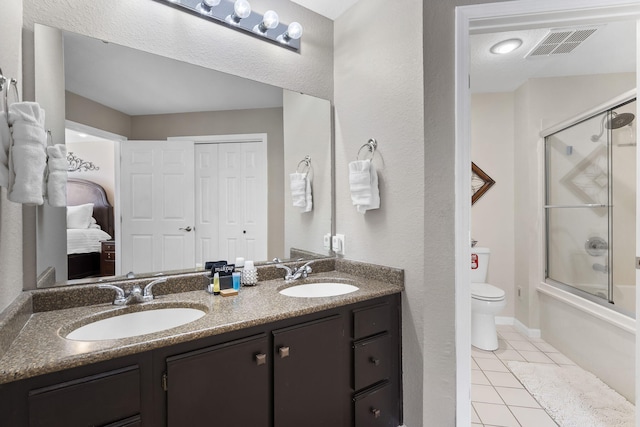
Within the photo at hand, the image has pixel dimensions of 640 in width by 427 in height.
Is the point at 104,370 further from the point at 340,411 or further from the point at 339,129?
the point at 339,129

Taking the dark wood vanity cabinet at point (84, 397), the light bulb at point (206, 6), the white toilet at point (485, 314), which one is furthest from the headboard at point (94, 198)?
the white toilet at point (485, 314)

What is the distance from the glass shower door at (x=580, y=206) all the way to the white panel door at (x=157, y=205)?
2.98 m

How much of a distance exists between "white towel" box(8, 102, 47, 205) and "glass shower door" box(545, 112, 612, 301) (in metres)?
3.34

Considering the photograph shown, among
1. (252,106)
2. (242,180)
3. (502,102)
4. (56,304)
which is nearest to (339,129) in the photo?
(252,106)

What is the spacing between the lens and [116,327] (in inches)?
46.5

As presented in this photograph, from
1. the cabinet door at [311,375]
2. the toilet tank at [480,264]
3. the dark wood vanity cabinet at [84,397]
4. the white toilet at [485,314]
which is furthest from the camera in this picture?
the toilet tank at [480,264]

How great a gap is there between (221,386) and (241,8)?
5.91 ft

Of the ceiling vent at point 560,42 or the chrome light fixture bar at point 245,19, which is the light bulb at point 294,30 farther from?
the ceiling vent at point 560,42

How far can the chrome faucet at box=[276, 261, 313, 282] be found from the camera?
1.78m

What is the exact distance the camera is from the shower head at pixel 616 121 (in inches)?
87.7

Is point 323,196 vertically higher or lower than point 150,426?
higher

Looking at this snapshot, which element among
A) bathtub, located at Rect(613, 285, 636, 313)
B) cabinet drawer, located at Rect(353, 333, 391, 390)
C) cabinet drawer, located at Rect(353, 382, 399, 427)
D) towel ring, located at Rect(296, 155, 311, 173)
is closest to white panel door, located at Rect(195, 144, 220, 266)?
towel ring, located at Rect(296, 155, 311, 173)

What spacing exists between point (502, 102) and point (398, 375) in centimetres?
295

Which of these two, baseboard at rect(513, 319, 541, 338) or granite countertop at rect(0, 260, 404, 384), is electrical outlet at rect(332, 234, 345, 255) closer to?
granite countertop at rect(0, 260, 404, 384)
